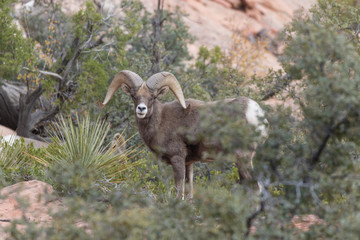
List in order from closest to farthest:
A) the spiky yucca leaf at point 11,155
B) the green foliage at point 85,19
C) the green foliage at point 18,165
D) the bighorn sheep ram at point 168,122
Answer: the bighorn sheep ram at point 168,122, the green foliage at point 18,165, the spiky yucca leaf at point 11,155, the green foliage at point 85,19

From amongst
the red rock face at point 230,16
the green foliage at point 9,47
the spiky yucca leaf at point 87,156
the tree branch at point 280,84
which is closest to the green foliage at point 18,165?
the spiky yucca leaf at point 87,156

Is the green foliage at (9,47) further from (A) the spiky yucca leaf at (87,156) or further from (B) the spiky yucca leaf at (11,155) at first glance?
(A) the spiky yucca leaf at (87,156)

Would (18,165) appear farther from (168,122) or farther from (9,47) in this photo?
(9,47)

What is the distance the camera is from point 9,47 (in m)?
12.9

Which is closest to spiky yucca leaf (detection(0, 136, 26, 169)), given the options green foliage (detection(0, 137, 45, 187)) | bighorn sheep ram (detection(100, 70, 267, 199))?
green foliage (detection(0, 137, 45, 187))

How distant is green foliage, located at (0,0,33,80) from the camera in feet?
40.9

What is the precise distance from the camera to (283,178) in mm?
4812

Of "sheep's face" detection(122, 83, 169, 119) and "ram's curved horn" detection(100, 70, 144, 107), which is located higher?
"ram's curved horn" detection(100, 70, 144, 107)

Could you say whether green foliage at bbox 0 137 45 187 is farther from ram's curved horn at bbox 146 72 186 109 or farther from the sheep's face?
ram's curved horn at bbox 146 72 186 109

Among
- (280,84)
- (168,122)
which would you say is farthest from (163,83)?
(280,84)

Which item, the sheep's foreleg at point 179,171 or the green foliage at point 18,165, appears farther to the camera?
the green foliage at point 18,165

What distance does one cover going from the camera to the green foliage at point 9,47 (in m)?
12.5

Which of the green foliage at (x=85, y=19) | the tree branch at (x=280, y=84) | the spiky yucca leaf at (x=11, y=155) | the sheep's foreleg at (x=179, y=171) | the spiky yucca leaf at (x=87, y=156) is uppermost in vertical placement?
the green foliage at (x=85, y=19)

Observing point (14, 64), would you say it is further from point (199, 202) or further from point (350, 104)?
point (350, 104)
